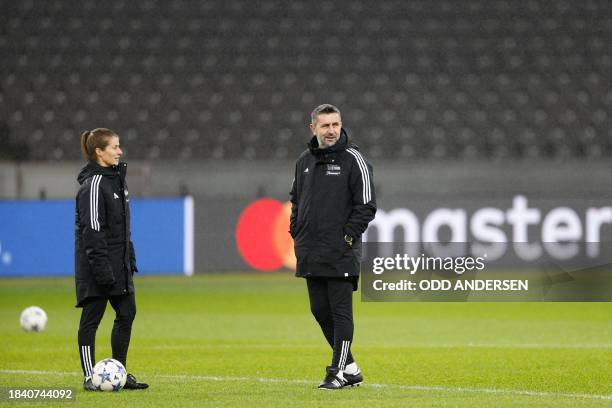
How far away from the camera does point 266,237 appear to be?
62.0 ft

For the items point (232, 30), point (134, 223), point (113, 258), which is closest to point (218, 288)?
point (134, 223)

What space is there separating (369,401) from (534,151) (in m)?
16.4

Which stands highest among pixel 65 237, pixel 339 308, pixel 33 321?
pixel 65 237

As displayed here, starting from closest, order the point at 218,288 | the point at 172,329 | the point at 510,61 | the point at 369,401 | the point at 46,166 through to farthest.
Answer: the point at 369,401 → the point at 172,329 → the point at 218,288 → the point at 46,166 → the point at 510,61

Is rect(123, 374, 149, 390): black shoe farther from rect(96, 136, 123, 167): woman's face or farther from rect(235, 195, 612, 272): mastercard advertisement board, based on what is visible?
rect(235, 195, 612, 272): mastercard advertisement board

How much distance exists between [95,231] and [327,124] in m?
1.52

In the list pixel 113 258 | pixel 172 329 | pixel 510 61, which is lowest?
pixel 172 329

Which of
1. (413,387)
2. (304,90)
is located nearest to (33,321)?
(413,387)

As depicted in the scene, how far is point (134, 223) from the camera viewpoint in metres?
18.9

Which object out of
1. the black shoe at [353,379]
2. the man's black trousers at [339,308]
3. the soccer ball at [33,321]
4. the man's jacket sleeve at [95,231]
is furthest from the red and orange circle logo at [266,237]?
the man's jacket sleeve at [95,231]

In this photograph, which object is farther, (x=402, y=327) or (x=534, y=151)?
(x=534, y=151)

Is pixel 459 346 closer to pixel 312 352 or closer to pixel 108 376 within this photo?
pixel 312 352

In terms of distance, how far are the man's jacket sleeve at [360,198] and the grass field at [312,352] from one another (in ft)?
3.27

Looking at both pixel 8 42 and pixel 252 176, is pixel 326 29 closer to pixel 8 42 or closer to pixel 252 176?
pixel 252 176
